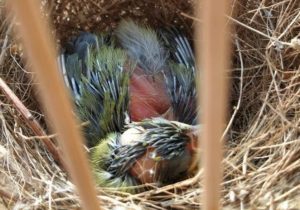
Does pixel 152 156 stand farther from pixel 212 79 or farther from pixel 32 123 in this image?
pixel 212 79

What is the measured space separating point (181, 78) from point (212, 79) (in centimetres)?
73

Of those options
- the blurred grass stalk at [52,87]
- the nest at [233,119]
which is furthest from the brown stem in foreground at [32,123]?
the blurred grass stalk at [52,87]

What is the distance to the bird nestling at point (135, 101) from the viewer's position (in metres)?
0.98

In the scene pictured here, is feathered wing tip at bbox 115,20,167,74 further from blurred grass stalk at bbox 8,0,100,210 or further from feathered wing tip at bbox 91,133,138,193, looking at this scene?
blurred grass stalk at bbox 8,0,100,210

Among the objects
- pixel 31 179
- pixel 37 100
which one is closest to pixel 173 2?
pixel 37 100

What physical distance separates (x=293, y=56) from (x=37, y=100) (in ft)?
1.69

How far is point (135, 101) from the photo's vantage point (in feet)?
3.60

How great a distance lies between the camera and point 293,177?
773 mm

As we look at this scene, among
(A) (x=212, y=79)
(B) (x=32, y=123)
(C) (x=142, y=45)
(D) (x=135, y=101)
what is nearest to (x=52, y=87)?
(A) (x=212, y=79)

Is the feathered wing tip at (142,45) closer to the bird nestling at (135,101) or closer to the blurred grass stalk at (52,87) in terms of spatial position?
the bird nestling at (135,101)

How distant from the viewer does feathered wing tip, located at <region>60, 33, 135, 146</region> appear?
3.55 ft

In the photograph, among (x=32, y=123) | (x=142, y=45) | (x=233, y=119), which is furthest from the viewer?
(x=142, y=45)

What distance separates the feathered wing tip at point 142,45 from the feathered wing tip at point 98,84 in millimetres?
33


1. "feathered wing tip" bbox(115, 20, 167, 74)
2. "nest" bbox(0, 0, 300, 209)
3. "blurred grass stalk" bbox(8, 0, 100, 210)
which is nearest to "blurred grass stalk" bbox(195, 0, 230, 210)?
"blurred grass stalk" bbox(8, 0, 100, 210)
